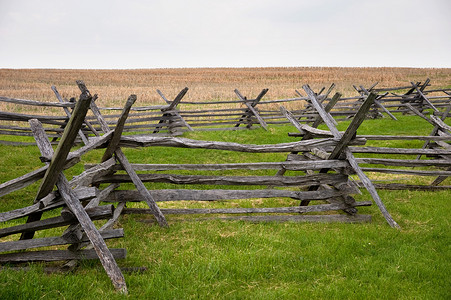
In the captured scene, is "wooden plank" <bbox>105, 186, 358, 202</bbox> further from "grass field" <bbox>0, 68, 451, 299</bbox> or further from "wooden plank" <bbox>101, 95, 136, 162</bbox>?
"wooden plank" <bbox>101, 95, 136, 162</bbox>

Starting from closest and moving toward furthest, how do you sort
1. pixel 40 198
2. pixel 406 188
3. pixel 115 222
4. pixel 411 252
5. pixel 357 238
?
1. pixel 40 198
2. pixel 411 252
3. pixel 357 238
4. pixel 115 222
5. pixel 406 188

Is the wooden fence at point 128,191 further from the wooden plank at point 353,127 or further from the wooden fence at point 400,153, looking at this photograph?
Answer: the wooden fence at point 400,153

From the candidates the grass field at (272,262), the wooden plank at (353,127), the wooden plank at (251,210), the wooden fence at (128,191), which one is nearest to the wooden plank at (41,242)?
the wooden fence at (128,191)

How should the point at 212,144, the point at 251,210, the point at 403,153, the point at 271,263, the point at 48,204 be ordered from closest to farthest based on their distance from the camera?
the point at 48,204 < the point at 271,263 < the point at 212,144 < the point at 251,210 < the point at 403,153

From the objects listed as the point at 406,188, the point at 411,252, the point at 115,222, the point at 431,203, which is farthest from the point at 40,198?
the point at 406,188

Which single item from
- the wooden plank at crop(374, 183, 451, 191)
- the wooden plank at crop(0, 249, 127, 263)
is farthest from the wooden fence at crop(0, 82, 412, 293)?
the wooden plank at crop(374, 183, 451, 191)

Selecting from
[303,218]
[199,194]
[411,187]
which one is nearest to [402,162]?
[411,187]

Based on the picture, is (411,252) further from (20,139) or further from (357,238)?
(20,139)

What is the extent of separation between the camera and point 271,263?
14.0 feet

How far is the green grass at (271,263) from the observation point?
362 centimetres

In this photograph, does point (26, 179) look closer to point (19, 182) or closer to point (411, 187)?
point (19, 182)

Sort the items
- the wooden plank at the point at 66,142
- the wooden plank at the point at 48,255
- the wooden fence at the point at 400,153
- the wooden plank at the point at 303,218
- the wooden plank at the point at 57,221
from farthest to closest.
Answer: the wooden fence at the point at 400,153, the wooden plank at the point at 303,218, the wooden plank at the point at 48,255, the wooden plank at the point at 57,221, the wooden plank at the point at 66,142

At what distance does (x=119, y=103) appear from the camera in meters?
21.3

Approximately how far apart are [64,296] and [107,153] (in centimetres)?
212
